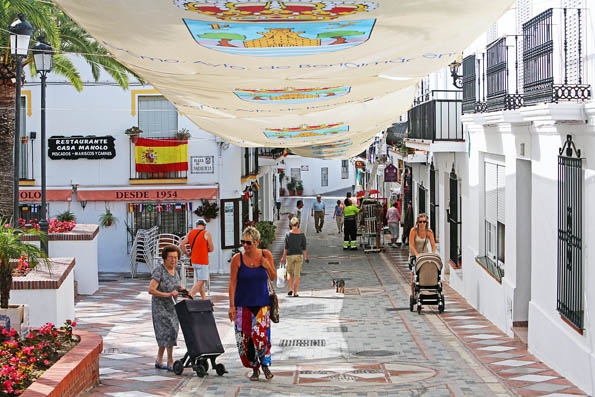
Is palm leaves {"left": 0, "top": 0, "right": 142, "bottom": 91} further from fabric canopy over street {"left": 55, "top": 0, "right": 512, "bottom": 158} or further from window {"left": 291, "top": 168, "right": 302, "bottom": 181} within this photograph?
window {"left": 291, "top": 168, "right": 302, "bottom": 181}

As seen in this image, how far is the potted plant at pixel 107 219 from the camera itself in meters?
24.6

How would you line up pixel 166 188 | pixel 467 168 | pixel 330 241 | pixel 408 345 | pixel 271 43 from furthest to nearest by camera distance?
pixel 330 241, pixel 166 188, pixel 467 168, pixel 408 345, pixel 271 43

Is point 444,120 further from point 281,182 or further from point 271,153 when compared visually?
point 281,182

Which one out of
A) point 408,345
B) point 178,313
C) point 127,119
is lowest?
point 408,345

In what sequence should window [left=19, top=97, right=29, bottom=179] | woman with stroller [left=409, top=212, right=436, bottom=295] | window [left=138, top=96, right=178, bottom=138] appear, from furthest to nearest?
window [left=138, top=96, right=178, bottom=138]
window [left=19, top=97, right=29, bottom=179]
woman with stroller [left=409, top=212, right=436, bottom=295]

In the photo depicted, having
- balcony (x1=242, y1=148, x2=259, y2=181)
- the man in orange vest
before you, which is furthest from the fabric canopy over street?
balcony (x1=242, y1=148, x2=259, y2=181)

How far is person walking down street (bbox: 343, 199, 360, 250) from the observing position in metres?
28.6

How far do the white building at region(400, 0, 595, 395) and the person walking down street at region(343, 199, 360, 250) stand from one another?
10023mm

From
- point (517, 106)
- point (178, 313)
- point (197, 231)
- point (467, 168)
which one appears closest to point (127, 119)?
point (197, 231)

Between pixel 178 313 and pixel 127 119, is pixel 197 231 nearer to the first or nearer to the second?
pixel 178 313

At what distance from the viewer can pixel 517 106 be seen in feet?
43.4

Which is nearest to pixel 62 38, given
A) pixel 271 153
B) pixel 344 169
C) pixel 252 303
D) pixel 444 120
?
pixel 444 120

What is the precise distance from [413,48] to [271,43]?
1.05 m

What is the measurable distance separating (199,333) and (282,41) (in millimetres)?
4336
